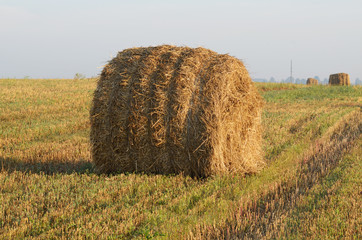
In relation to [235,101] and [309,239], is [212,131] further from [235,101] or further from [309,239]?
[309,239]

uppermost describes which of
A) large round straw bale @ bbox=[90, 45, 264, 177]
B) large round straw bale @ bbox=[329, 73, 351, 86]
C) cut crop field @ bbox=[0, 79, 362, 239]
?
large round straw bale @ bbox=[329, 73, 351, 86]

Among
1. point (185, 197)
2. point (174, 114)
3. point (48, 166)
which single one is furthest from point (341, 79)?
point (185, 197)

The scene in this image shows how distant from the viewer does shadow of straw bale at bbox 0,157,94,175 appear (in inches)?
339

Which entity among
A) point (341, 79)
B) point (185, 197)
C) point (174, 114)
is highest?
point (341, 79)

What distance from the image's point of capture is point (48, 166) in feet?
29.7

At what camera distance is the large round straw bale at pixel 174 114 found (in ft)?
Result: 24.4

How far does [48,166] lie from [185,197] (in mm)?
4274

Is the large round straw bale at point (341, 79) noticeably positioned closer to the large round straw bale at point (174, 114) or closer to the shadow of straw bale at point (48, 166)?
the large round straw bale at point (174, 114)

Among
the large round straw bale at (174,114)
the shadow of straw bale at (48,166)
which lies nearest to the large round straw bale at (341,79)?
the large round straw bale at (174,114)

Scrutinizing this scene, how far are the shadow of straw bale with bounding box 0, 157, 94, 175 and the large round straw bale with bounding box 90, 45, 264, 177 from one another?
2.49ft

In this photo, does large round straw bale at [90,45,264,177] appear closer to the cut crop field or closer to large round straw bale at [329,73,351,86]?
the cut crop field

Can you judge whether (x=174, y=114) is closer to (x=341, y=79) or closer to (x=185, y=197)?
(x=185, y=197)

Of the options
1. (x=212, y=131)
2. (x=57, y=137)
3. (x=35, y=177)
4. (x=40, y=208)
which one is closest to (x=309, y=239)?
(x=212, y=131)

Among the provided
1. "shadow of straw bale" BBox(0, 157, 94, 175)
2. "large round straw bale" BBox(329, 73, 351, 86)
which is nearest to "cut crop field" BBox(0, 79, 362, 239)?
"shadow of straw bale" BBox(0, 157, 94, 175)
